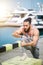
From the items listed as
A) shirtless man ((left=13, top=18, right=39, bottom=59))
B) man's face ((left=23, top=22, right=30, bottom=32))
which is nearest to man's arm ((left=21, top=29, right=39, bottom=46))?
shirtless man ((left=13, top=18, right=39, bottom=59))

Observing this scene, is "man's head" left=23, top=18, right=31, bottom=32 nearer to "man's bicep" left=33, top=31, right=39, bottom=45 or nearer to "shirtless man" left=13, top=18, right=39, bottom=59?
"shirtless man" left=13, top=18, right=39, bottom=59

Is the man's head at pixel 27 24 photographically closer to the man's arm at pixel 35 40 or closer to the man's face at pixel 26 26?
the man's face at pixel 26 26

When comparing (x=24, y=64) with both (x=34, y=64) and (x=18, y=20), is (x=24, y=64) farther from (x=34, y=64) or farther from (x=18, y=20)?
(x=18, y=20)

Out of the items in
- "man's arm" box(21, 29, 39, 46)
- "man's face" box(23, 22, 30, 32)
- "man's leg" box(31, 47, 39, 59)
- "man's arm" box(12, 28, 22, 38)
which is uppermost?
"man's face" box(23, 22, 30, 32)

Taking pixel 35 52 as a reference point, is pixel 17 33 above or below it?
above

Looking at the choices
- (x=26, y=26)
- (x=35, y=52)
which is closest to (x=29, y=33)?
(x=26, y=26)

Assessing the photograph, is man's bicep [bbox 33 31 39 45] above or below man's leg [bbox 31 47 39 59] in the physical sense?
above

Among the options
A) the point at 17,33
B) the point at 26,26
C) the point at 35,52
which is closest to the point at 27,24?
the point at 26,26

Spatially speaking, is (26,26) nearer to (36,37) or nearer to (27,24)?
(27,24)

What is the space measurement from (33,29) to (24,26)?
13 cm

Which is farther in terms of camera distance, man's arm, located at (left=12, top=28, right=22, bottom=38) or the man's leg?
the man's leg

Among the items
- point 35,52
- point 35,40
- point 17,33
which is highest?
point 17,33

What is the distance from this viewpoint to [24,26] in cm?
276

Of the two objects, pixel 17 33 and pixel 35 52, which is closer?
pixel 17 33
